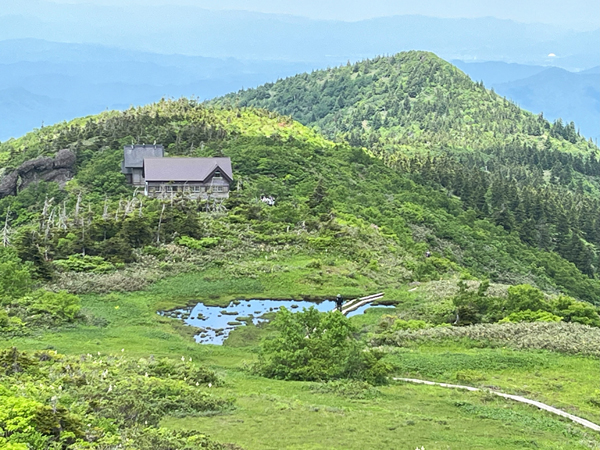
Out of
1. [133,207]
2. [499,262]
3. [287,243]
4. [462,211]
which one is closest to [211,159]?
[133,207]

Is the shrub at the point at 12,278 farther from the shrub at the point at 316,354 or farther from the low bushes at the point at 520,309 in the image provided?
the low bushes at the point at 520,309

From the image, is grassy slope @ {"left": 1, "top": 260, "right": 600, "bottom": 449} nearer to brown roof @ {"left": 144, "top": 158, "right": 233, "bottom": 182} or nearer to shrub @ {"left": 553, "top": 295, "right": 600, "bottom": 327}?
shrub @ {"left": 553, "top": 295, "right": 600, "bottom": 327}

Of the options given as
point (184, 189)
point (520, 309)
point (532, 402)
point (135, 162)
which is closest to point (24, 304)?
point (532, 402)

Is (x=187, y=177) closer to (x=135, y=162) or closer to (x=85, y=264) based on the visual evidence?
(x=135, y=162)

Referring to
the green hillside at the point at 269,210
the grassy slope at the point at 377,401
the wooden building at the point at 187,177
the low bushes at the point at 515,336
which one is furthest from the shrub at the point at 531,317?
the wooden building at the point at 187,177

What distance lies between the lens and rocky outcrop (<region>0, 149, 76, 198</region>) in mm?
88125

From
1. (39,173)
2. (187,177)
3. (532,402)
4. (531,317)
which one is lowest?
(532,402)

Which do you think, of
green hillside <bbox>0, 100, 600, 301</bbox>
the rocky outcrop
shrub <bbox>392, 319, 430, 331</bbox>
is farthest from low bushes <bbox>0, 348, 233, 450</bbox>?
the rocky outcrop

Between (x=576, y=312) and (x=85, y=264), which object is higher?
(x=85, y=264)

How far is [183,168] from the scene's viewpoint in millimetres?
81688

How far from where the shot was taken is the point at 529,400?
101 feet

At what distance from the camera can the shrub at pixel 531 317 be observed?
45.2 m

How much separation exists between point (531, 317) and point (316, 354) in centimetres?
1769

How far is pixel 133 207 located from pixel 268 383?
42240 mm
